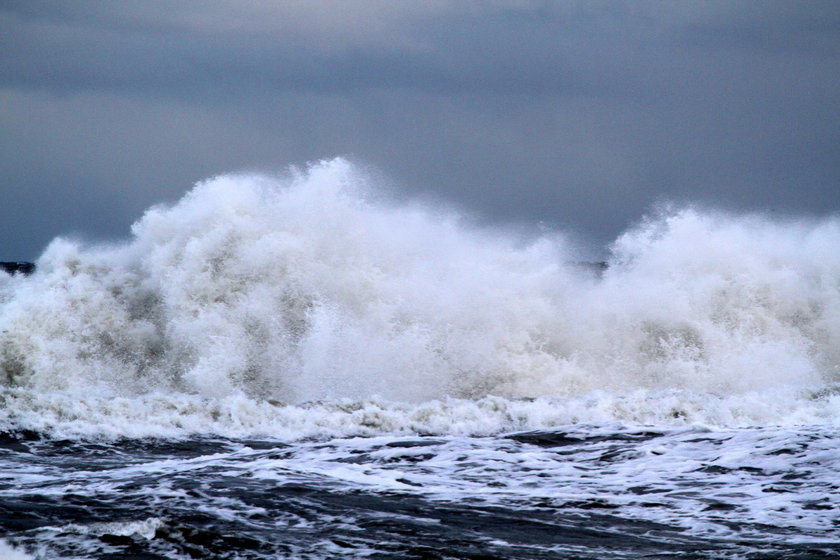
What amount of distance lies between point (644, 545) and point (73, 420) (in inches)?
339

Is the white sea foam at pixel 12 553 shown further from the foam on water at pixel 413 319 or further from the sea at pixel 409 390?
the foam on water at pixel 413 319

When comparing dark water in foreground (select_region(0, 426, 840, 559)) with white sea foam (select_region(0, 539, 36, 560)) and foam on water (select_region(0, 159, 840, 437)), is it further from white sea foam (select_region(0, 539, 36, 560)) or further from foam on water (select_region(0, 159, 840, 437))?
foam on water (select_region(0, 159, 840, 437))

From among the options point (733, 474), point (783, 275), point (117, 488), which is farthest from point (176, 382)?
point (783, 275)

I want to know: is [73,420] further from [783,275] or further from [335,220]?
[783,275]

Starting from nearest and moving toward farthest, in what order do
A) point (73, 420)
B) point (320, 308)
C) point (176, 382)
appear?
point (73, 420), point (176, 382), point (320, 308)

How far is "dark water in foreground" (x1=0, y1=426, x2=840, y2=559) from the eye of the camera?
27.4 feet

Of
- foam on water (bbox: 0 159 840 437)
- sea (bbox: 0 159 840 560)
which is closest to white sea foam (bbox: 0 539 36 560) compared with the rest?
sea (bbox: 0 159 840 560)

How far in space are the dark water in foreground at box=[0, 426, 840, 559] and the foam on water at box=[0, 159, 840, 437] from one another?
1.96 meters

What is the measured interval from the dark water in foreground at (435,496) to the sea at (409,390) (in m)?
0.05

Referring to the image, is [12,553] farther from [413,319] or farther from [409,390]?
[413,319]

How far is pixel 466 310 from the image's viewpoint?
19.3 m

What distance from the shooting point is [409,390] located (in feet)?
56.0

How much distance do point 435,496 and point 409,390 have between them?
22.5 feet

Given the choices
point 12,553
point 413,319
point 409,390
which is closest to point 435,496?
point 12,553
